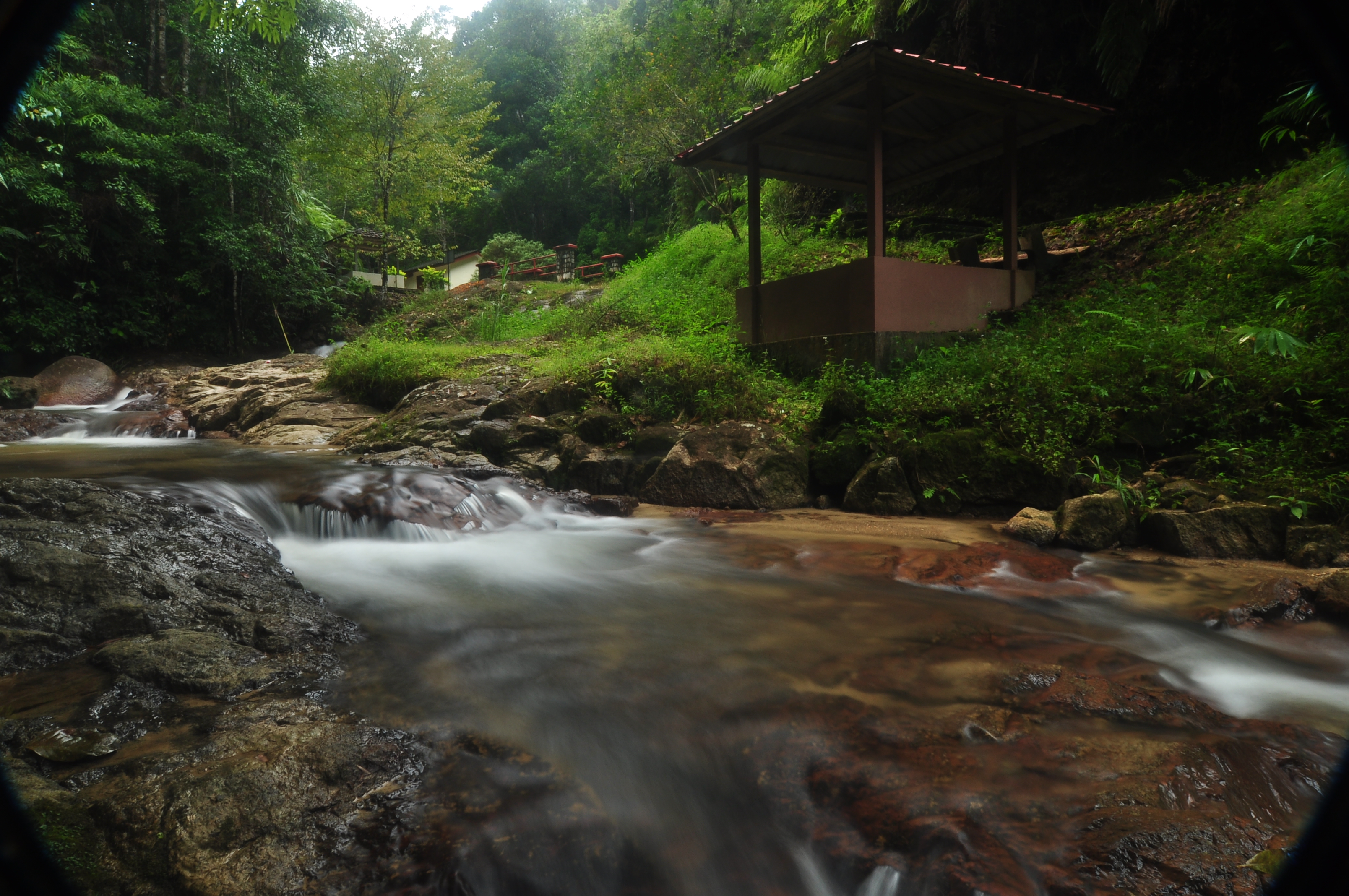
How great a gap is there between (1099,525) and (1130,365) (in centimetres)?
219

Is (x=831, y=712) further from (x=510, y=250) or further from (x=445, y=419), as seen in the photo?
(x=510, y=250)

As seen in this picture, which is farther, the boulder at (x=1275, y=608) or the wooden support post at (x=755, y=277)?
the wooden support post at (x=755, y=277)

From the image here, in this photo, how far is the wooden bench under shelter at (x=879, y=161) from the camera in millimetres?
8461

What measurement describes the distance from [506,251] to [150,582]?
30988mm

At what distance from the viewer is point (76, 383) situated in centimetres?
1517

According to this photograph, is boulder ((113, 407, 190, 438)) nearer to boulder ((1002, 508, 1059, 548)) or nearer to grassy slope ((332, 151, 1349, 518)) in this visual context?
grassy slope ((332, 151, 1349, 518))

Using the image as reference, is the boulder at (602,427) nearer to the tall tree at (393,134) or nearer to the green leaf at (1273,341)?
the green leaf at (1273,341)

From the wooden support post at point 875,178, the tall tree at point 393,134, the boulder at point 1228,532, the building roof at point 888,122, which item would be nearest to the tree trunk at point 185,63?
the tall tree at point 393,134

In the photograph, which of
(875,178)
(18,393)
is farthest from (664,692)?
(18,393)

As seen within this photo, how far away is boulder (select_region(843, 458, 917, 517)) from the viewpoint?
6809 millimetres

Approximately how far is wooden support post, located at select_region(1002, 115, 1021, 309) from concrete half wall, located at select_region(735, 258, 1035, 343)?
0.11 meters

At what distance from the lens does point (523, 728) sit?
9.99ft

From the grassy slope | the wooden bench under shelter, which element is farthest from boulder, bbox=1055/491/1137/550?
the wooden bench under shelter

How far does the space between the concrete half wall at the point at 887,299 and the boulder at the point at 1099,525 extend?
373cm
